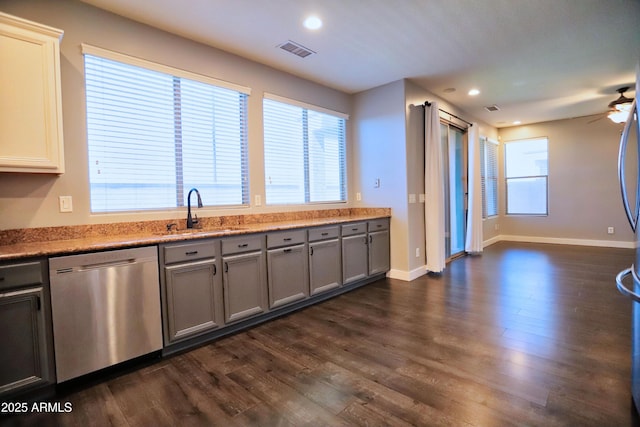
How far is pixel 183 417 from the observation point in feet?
5.67

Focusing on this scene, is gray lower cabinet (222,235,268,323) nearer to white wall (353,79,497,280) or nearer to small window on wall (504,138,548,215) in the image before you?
white wall (353,79,497,280)

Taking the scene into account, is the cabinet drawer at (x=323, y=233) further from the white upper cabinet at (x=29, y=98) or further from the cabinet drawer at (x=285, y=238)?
the white upper cabinet at (x=29, y=98)

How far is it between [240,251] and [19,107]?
1784 mm

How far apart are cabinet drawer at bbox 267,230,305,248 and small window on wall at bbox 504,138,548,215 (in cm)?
669

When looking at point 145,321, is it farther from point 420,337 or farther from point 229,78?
point 229,78

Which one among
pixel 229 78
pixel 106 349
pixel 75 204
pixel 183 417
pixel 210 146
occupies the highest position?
pixel 229 78

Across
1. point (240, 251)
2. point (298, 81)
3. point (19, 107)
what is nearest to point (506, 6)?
point (298, 81)

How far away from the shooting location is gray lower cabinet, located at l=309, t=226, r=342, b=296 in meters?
3.48

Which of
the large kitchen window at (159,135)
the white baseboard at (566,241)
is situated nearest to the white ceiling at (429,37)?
the large kitchen window at (159,135)

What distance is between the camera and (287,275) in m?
3.22

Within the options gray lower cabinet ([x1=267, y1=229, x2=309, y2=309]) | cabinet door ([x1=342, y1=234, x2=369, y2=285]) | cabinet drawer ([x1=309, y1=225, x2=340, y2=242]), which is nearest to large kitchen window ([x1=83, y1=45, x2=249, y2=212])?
gray lower cabinet ([x1=267, y1=229, x2=309, y2=309])

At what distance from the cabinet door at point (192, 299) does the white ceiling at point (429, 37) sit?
84.7 inches

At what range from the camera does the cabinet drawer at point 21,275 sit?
5.78 ft

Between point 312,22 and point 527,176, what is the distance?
6963mm
